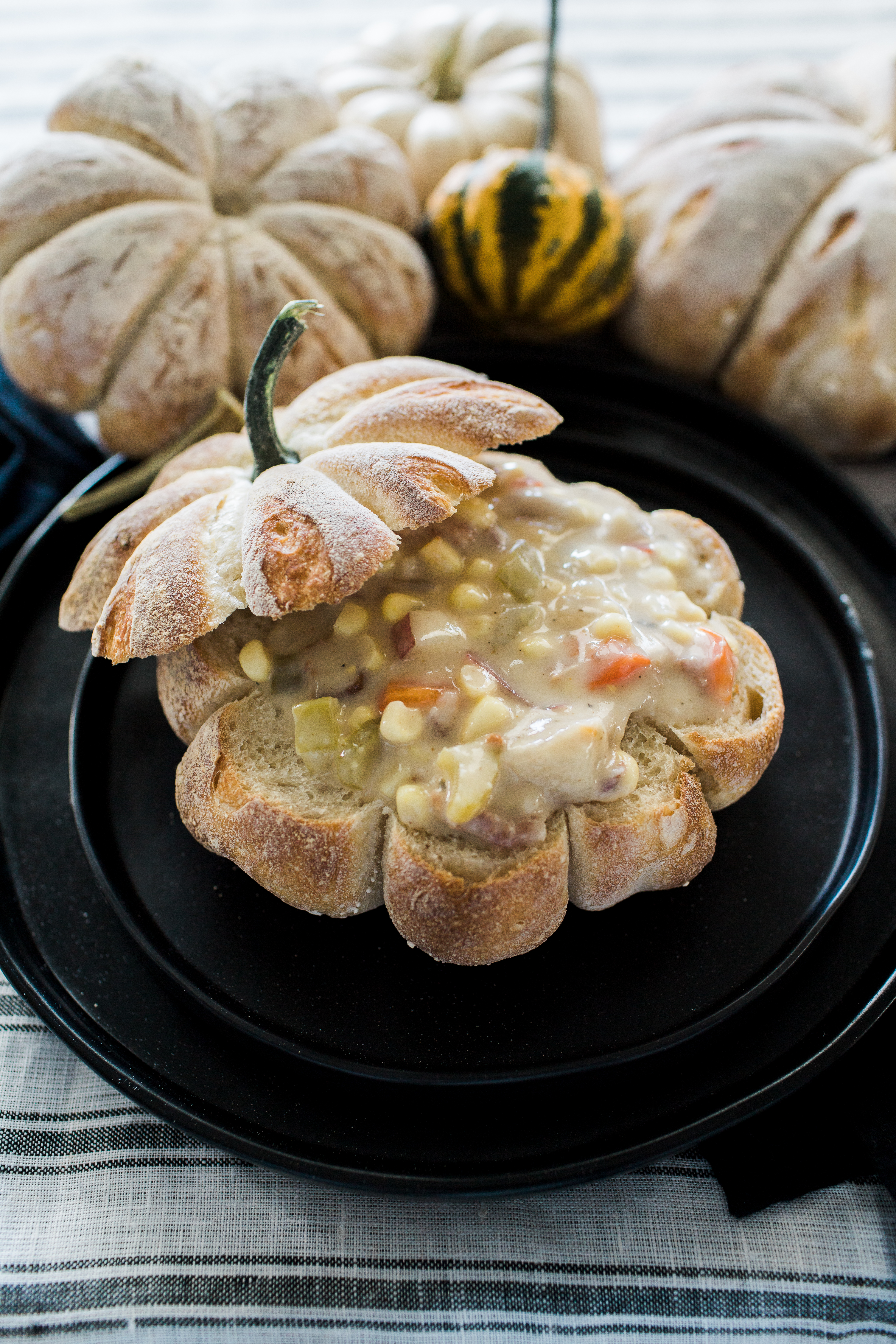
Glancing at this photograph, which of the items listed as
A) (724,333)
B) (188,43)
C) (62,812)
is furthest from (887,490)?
Answer: (188,43)

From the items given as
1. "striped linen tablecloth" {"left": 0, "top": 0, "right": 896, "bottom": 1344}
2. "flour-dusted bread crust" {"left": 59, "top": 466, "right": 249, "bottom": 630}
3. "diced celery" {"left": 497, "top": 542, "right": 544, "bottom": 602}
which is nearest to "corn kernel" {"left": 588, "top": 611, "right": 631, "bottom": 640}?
"diced celery" {"left": 497, "top": 542, "right": 544, "bottom": 602}

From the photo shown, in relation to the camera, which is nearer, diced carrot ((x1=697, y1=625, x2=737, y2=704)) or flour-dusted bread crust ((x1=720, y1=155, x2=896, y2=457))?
diced carrot ((x1=697, y1=625, x2=737, y2=704))

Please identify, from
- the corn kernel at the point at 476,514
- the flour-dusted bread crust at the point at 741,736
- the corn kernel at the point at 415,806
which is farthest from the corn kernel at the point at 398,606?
the flour-dusted bread crust at the point at 741,736

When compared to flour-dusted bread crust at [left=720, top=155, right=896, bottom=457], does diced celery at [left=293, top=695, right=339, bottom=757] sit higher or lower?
lower

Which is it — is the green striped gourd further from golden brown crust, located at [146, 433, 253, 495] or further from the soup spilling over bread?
golden brown crust, located at [146, 433, 253, 495]

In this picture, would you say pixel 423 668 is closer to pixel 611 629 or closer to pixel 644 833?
pixel 611 629

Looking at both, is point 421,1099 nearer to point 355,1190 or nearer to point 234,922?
point 355,1190

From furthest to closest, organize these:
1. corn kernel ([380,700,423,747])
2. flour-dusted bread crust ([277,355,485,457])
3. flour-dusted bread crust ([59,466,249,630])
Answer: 1. flour-dusted bread crust ([277,355,485,457])
2. flour-dusted bread crust ([59,466,249,630])
3. corn kernel ([380,700,423,747])
